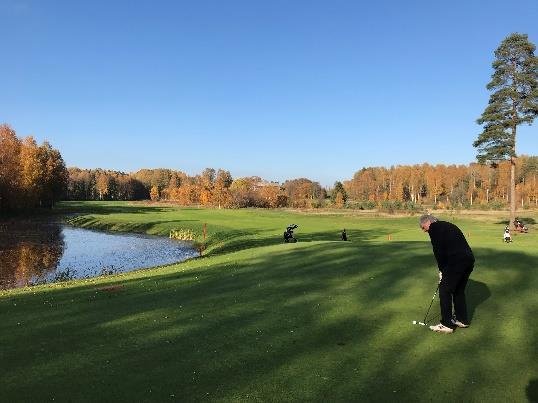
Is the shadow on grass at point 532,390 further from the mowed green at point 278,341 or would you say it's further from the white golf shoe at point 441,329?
the white golf shoe at point 441,329

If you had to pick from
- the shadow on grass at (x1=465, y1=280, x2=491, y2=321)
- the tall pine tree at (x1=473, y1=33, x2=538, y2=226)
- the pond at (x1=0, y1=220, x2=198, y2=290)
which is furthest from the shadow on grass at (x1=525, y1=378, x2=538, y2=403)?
the tall pine tree at (x1=473, y1=33, x2=538, y2=226)

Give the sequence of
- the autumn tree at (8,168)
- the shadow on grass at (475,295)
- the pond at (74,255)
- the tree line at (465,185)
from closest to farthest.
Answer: the shadow on grass at (475,295), the pond at (74,255), the autumn tree at (8,168), the tree line at (465,185)

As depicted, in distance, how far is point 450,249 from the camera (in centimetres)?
936

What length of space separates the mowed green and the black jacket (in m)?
1.42

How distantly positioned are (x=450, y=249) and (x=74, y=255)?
3586 cm

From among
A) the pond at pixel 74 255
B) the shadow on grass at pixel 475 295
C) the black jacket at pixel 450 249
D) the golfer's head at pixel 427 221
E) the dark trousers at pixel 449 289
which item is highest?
the golfer's head at pixel 427 221

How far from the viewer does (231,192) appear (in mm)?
155000

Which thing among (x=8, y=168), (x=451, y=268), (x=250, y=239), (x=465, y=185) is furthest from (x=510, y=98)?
(x=465, y=185)

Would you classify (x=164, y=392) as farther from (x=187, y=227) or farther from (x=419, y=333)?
(x=187, y=227)

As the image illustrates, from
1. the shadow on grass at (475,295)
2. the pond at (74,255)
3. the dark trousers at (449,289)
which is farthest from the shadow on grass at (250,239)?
the dark trousers at (449,289)

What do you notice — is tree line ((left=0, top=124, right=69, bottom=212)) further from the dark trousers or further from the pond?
the dark trousers

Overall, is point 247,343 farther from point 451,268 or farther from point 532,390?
point 532,390

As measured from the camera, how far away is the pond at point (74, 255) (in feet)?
95.2

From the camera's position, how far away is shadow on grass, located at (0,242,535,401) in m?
6.70
